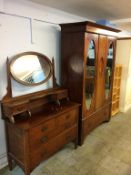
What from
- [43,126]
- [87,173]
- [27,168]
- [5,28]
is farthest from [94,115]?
[5,28]

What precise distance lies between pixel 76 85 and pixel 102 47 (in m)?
0.85

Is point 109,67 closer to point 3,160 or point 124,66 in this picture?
point 124,66

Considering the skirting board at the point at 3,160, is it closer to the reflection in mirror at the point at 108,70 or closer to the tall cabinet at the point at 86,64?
the tall cabinet at the point at 86,64

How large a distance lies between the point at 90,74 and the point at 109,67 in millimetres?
717

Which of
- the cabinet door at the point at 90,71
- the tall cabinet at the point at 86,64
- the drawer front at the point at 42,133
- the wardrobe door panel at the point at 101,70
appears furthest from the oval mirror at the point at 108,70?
the drawer front at the point at 42,133

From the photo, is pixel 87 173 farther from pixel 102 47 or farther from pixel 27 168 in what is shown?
pixel 102 47

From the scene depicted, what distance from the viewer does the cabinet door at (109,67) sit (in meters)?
3.06

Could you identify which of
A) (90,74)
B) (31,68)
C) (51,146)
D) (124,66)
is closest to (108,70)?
(90,74)

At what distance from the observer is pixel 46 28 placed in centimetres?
249

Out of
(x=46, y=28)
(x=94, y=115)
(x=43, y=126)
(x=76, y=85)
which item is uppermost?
(x=46, y=28)

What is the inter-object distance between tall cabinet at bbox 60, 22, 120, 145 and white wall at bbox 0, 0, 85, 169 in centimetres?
21

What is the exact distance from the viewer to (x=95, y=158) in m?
2.39

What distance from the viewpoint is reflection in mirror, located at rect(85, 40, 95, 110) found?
2557mm

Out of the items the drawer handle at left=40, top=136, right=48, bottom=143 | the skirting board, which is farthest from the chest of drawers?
the skirting board
